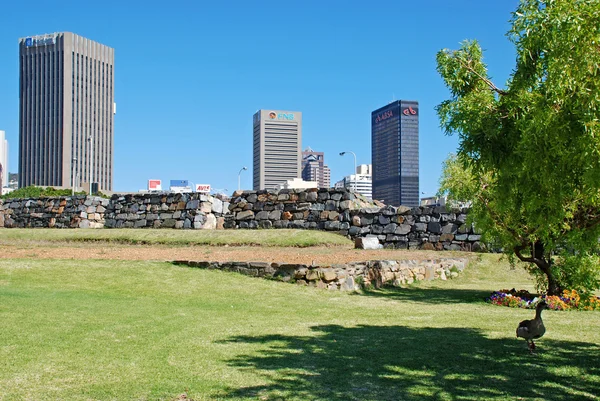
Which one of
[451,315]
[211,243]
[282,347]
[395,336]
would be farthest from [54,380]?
[211,243]

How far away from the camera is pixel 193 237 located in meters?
21.2

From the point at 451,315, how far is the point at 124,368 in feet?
21.6

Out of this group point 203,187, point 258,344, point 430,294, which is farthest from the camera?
point 203,187

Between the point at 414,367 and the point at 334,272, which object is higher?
the point at 334,272

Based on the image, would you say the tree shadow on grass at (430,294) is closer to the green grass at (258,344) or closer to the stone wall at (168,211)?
the green grass at (258,344)

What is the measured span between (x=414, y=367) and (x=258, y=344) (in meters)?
2.13

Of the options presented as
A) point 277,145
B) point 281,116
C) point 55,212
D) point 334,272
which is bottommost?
point 334,272

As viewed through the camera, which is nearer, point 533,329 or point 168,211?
point 533,329

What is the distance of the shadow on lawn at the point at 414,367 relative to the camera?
233 inches

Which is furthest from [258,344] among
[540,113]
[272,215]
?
[272,215]

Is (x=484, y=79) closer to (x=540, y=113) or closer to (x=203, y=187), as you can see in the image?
(x=540, y=113)

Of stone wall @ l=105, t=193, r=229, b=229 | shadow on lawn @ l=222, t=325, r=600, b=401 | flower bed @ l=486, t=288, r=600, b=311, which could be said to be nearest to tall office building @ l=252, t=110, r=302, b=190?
stone wall @ l=105, t=193, r=229, b=229

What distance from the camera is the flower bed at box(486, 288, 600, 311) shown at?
38.8 feet

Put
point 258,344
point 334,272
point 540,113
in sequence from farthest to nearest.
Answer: point 334,272 → point 258,344 → point 540,113
